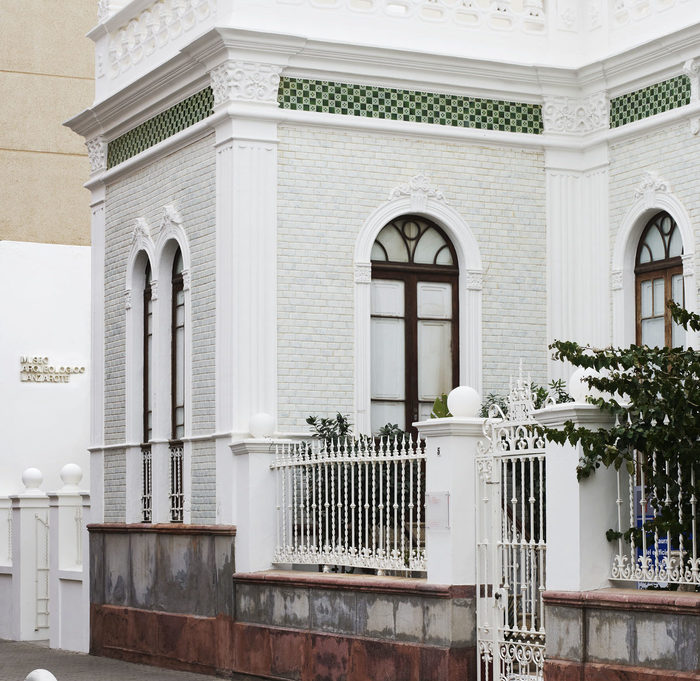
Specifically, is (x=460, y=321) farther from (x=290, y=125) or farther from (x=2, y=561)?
(x=2, y=561)

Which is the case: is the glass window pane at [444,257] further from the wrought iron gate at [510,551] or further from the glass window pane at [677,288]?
the wrought iron gate at [510,551]

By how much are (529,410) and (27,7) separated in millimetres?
18958

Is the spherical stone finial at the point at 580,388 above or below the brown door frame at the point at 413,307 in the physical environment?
below

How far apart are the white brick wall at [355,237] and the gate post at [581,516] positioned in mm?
5247

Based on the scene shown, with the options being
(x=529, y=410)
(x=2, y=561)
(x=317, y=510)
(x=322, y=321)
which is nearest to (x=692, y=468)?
(x=529, y=410)

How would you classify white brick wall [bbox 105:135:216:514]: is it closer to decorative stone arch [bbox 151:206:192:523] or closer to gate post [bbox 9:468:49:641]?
decorative stone arch [bbox 151:206:192:523]

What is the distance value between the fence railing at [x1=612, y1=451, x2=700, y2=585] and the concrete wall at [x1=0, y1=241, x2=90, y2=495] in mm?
15426

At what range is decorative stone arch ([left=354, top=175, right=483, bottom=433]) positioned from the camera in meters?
17.0

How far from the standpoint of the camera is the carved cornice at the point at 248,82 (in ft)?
54.6

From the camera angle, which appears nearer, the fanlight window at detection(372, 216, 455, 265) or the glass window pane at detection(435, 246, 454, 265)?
the fanlight window at detection(372, 216, 455, 265)

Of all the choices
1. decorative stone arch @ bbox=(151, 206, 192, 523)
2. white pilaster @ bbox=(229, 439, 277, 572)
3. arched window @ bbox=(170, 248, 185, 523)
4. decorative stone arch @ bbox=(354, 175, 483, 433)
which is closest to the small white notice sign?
white pilaster @ bbox=(229, 439, 277, 572)

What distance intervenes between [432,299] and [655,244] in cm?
234

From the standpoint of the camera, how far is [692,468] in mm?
10922

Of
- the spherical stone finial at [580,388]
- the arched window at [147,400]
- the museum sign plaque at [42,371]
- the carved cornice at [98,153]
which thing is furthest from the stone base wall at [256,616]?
the museum sign plaque at [42,371]
